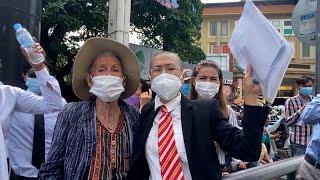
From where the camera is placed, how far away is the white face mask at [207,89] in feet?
9.67

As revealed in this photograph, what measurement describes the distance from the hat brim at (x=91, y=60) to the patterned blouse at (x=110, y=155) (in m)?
0.31

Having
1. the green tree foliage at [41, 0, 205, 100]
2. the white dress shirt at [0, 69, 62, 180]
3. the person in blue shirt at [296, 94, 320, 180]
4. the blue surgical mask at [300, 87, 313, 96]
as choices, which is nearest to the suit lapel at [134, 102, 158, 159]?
the white dress shirt at [0, 69, 62, 180]

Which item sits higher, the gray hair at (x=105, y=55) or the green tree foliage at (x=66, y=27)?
the green tree foliage at (x=66, y=27)

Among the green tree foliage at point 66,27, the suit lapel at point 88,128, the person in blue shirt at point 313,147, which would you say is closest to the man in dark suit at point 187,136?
the suit lapel at point 88,128

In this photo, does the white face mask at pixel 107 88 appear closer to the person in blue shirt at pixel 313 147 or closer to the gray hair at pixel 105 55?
the gray hair at pixel 105 55

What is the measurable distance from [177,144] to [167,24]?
46.7ft

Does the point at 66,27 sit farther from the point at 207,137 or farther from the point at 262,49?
the point at 262,49

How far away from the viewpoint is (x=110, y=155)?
7.18ft

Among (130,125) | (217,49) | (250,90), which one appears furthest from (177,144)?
(217,49)

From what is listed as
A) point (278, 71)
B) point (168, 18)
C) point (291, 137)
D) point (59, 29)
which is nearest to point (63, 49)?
point (59, 29)

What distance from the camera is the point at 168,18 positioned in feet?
52.6

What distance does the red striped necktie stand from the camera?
2.07 m

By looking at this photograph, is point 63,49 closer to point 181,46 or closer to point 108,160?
point 181,46

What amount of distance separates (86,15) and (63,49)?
1.40 meters
